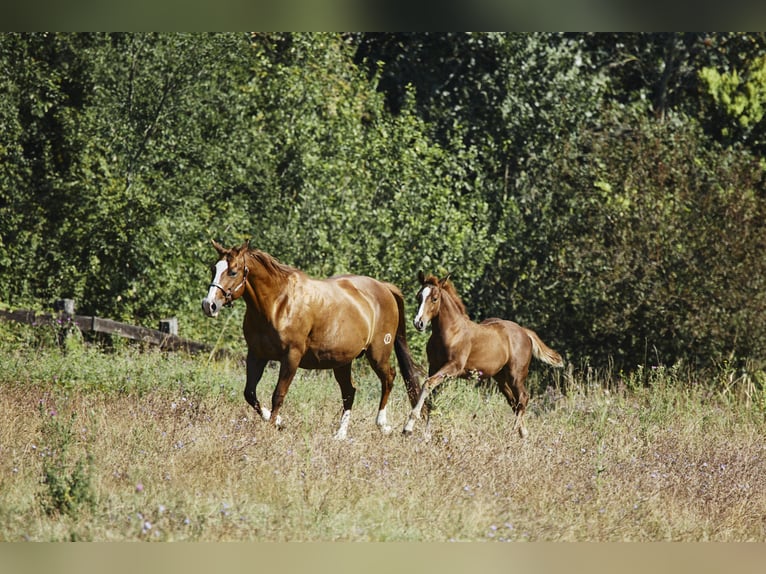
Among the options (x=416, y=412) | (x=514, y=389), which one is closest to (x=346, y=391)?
(x=416, y=412)

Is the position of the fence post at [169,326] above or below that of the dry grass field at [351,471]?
below

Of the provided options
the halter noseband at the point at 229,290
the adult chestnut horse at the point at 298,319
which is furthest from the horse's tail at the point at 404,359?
the halter noseband at the point at 229,290

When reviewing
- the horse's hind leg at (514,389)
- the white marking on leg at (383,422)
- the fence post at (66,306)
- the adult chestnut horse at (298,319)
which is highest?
the adult chestnut horse at (298,319)

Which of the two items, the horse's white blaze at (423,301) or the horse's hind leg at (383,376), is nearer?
the horse's hind leg at (383,376)

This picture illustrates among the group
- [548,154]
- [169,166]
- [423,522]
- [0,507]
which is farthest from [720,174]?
[0,507]

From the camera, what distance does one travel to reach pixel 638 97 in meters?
24.5

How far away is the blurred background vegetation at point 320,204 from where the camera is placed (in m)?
16.4

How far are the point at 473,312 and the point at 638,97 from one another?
26.2 feet

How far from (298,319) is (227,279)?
83 centimetres

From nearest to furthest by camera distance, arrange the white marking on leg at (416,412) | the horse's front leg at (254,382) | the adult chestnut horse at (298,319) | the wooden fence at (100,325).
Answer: the adult chestnut horse at (298,319) < the horse's front leg at (254,382) < the white marking on leg at (416,412) < the wooden fence at (100,325)

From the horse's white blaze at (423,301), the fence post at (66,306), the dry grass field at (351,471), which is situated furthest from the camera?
the fence post at (66,306)

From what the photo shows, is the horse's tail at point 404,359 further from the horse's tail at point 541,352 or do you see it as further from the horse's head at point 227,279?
the horse's head at point 227,279

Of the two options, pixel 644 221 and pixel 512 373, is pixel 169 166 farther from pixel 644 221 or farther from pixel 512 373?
pixel 512 373
